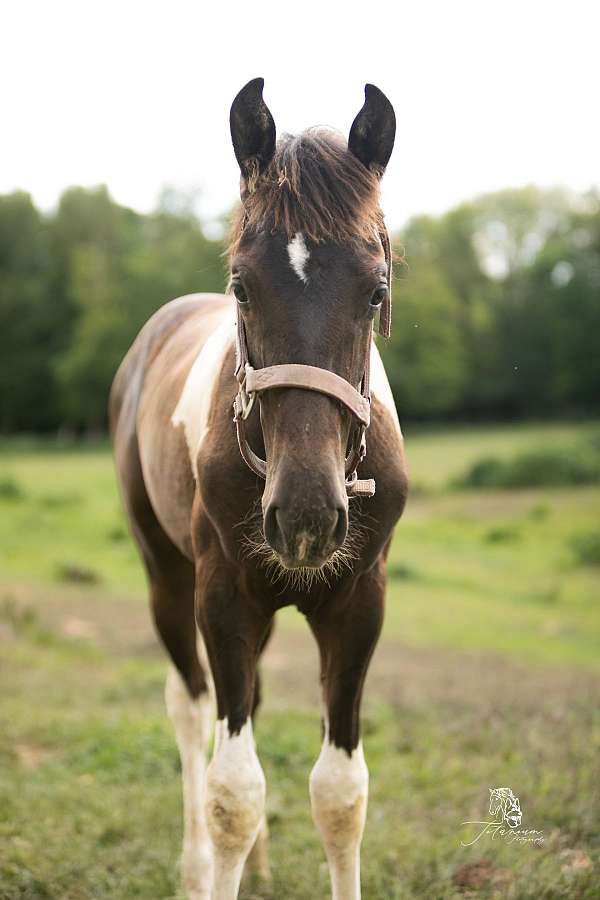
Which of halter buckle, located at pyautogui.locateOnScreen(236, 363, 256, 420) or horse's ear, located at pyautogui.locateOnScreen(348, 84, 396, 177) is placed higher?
horse's ear, located at pyautogui.locateOnScreen(348, 84, 396, 177)

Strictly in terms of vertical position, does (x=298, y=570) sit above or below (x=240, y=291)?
below

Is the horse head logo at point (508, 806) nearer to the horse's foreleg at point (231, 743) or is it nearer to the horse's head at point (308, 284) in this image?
the horse's foreleg at point (231, 743)

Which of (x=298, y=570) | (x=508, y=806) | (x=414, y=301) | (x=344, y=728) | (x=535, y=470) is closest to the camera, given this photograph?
(x=298, y=570)

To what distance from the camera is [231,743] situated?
2.77 metres

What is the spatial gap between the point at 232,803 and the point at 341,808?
14.4 inches

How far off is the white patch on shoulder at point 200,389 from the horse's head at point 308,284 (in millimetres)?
590

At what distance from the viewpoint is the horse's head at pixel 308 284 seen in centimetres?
209

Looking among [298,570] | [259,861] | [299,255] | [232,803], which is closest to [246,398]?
[299,255]

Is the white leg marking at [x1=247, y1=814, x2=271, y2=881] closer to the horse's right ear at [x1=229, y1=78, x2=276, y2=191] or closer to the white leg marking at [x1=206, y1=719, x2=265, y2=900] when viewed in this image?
the white leg marking at [x1=206, y1=719, x2=265, y2=900]

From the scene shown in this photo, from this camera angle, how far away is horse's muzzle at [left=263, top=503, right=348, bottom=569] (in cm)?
206

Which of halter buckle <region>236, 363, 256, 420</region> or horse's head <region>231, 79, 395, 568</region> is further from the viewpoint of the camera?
halter buckle <region>236, 363, 256, 420</region>

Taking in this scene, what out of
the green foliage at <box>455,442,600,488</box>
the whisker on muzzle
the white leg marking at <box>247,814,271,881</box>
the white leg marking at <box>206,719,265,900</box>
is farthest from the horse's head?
the green foliage at <box>455,442,600,488</box>

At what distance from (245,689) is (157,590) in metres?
1.40

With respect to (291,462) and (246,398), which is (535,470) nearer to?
(246,398)
